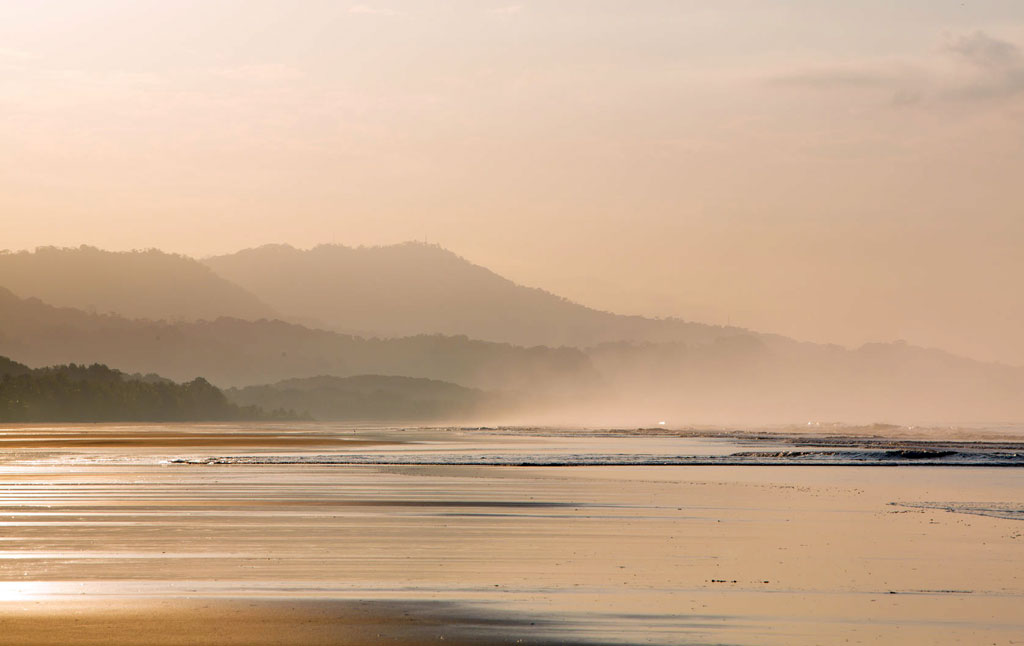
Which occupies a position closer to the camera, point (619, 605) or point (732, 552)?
point (619, 605)

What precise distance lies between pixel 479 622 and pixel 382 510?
1781cm

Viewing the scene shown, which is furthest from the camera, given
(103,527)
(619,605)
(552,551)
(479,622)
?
(103,527)

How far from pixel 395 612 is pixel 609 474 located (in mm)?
36324

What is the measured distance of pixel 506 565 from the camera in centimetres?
2441

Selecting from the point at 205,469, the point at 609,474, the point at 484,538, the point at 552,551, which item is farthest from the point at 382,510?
the point at 205,469

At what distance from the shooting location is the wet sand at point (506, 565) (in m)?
18.1

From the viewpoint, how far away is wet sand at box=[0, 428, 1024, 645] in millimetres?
18125

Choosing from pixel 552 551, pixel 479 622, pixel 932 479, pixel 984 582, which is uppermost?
pixel 932 479

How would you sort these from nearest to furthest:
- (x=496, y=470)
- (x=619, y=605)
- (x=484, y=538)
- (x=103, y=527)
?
(x=619, y=605) < (x=484, y=538) < (x=103, y=527) < (x=496, y=470)

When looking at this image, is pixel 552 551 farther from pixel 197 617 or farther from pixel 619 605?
pixel 197 617

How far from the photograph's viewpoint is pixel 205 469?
196 feet

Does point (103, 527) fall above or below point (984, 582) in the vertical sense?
above

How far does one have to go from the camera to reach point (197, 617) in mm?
18703

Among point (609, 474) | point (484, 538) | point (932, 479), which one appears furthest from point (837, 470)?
point (484, 538)
